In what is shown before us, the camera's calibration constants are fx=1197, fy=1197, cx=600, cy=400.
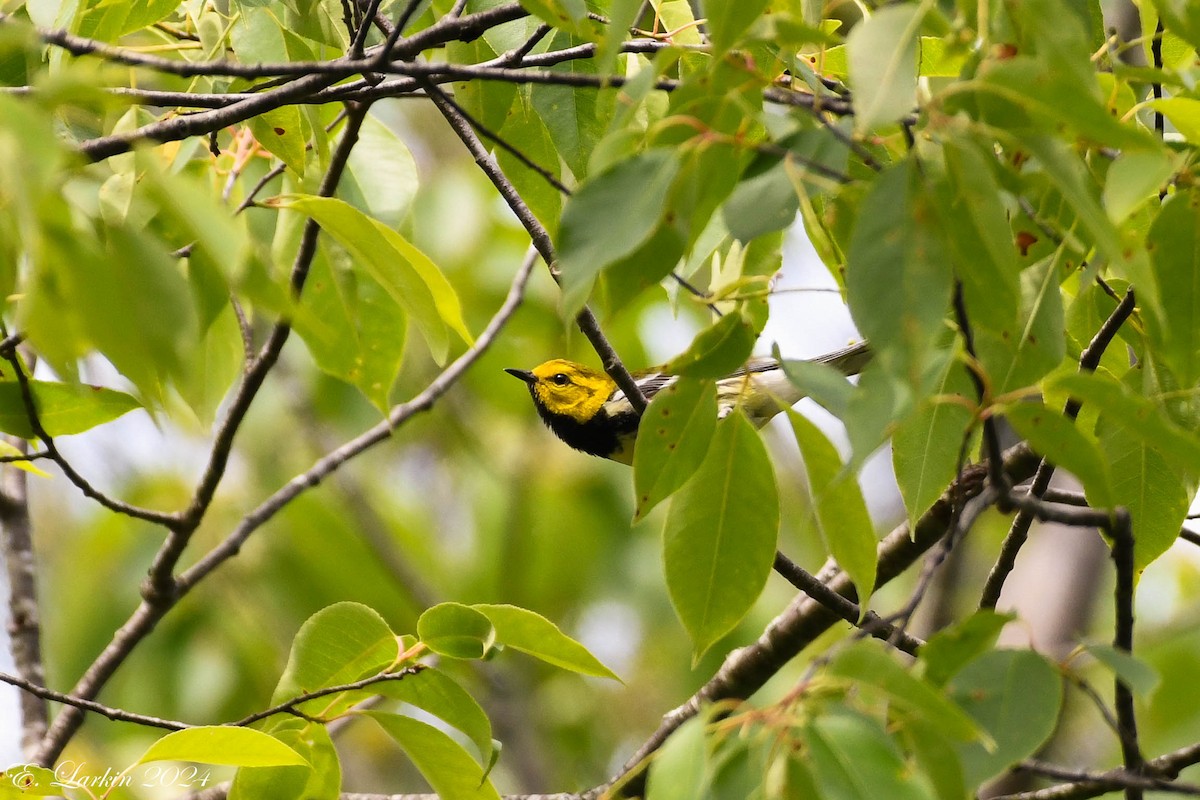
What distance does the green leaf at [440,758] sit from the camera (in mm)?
1951

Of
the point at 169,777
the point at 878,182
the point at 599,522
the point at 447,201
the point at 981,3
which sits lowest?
the point at 599,522

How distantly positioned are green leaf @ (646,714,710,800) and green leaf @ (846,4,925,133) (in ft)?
1.96

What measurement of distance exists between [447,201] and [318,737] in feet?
13.6

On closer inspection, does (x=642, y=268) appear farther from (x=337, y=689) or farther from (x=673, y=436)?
(x=337, y=689)

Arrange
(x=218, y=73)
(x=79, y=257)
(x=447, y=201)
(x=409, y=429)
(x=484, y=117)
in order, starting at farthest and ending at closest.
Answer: (x=409, y=429) < (x=447, y=201) < (x=484, y=117) < (x=218, y=73) < (x=79, y=257)

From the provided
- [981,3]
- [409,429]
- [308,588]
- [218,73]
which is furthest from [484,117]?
[409,429]

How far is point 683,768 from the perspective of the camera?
1.13 m

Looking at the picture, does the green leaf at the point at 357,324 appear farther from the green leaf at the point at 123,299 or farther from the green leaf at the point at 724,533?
the green leaf at the point at 123,299

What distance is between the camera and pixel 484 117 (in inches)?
92.0

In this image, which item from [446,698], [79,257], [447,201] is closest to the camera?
[79,257]

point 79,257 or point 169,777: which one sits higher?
point 79,257

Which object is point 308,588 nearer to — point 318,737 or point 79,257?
point 318,737

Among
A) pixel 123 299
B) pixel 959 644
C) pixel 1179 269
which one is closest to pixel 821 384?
pixel 959 644

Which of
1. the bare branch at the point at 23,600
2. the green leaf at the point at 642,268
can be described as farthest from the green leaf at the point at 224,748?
the bare branch at the point at 23,600
